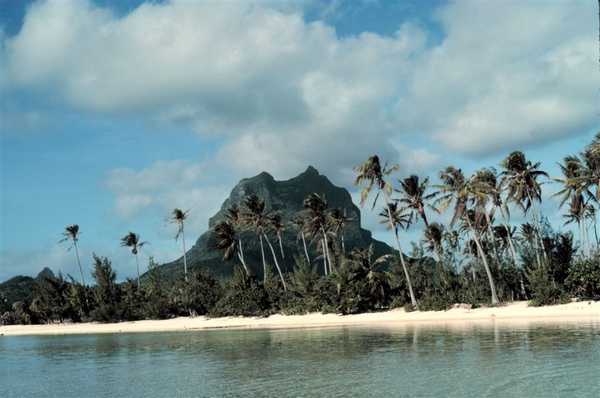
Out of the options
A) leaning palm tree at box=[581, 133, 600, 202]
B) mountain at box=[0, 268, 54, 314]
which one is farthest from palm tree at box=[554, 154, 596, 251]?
mountain at box=[0, 268, 54, 314]

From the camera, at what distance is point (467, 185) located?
47.3 meters

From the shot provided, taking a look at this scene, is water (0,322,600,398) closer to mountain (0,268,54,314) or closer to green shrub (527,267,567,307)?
green shrub (527,267,567,307)

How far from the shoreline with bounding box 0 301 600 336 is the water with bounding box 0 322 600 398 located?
5.66 meters

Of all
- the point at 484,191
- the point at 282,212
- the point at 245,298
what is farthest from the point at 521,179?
the point at 282,212

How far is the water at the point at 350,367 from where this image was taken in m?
17.1

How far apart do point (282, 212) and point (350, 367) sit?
123m

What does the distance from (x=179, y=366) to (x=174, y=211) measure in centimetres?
6103

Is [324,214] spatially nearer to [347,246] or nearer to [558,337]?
[558,337]

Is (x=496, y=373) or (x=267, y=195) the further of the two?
(x=267, y=195)

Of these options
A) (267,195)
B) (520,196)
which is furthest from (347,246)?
(520,196)

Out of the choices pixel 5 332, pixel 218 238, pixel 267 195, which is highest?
pixel 267 195

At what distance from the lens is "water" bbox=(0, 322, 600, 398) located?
17125mm

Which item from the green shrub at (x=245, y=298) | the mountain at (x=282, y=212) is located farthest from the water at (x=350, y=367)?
the mountain at (x=282, y=212)

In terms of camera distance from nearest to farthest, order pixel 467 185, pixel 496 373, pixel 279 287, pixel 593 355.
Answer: pixel 496 373, pixel 593 355, pixel 467 185, pixel 279 287
